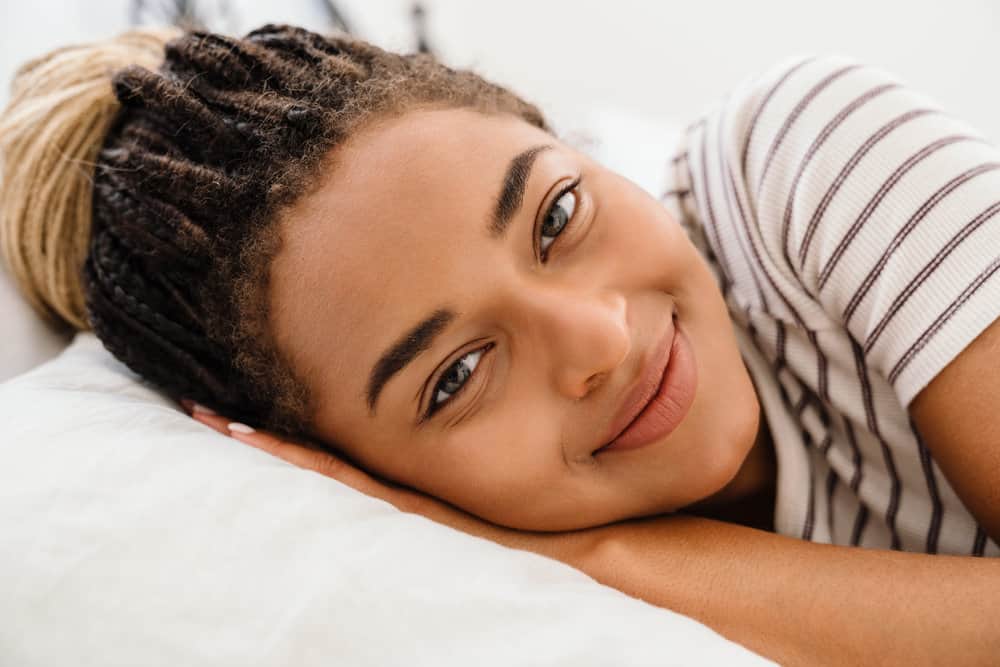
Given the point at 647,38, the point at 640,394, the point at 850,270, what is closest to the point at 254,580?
the point at 640,394

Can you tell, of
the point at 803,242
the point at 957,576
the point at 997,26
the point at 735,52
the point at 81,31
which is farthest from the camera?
the point at 735,52

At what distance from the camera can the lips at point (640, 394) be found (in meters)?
0.69

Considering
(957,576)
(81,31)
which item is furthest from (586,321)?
(81,31)

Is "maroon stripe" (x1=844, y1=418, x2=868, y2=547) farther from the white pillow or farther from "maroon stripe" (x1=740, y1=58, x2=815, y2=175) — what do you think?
the white pillow

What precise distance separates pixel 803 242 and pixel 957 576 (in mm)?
328

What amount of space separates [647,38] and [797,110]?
1677mm

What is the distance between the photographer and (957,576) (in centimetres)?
61

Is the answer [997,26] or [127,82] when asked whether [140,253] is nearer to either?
[127,82]

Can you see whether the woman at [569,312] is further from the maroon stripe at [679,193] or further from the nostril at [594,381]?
the maroon stripe at [679,193]

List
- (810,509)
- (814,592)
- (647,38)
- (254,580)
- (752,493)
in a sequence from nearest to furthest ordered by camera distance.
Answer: (254,580), (814,592), (810,509), (752,493), (647,38)

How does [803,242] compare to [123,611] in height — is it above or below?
above

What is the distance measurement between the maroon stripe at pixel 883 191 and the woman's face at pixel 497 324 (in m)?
0.12

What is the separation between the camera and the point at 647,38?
230cm

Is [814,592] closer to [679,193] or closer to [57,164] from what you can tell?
[679,193]
